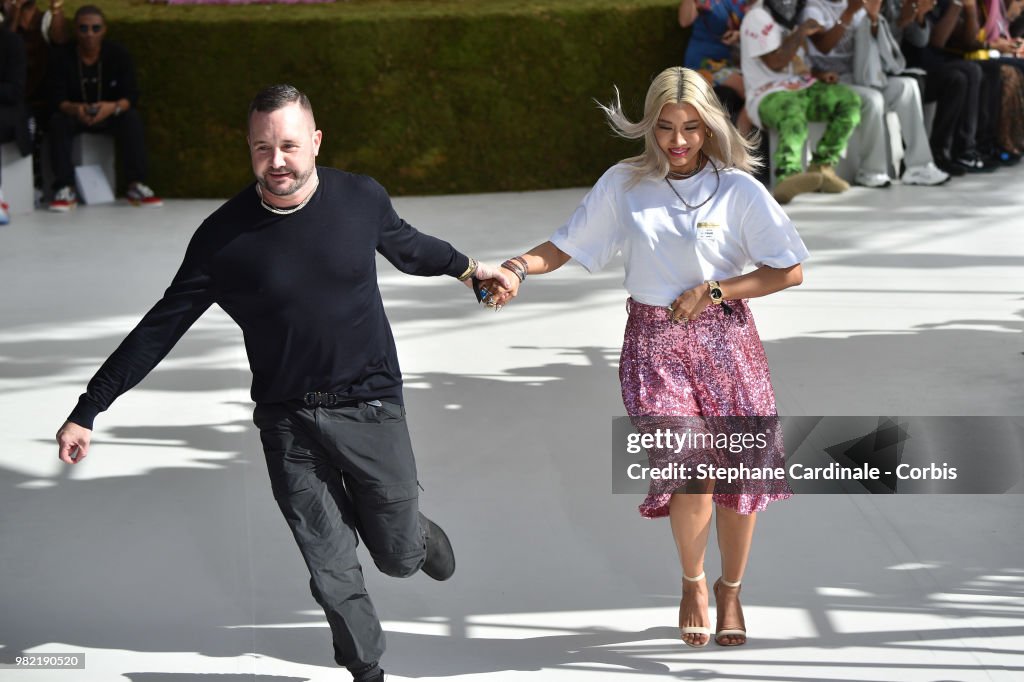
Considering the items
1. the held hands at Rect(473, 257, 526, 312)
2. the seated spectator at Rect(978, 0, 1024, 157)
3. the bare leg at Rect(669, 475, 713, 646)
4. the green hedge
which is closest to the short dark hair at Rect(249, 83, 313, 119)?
the held hands at Rect(473, 257, 526, 312)

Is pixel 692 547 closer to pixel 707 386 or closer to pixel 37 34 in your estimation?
pixel 707 386

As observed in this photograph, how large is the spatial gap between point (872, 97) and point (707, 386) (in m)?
7.34

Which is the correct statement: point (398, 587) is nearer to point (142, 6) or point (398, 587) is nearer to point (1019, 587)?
point (1019, 587)

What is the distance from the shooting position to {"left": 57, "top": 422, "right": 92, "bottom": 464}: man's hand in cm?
364

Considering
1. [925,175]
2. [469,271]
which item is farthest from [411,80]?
[469,271]

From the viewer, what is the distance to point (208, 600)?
4441 mm

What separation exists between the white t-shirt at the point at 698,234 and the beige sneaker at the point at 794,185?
6357mm

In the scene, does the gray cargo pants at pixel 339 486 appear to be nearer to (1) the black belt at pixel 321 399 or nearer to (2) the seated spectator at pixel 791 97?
(1) the black belt at pixel 321 399

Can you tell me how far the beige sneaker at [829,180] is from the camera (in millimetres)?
10578

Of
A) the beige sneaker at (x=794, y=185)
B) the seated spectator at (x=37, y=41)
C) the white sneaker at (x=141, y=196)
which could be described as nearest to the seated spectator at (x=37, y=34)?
the seated spectator at (x=37, y=41)

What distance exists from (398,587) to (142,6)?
8.38 meters

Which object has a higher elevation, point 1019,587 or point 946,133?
point 946,133

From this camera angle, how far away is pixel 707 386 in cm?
400

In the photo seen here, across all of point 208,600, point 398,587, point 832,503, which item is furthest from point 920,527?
point 208,600
